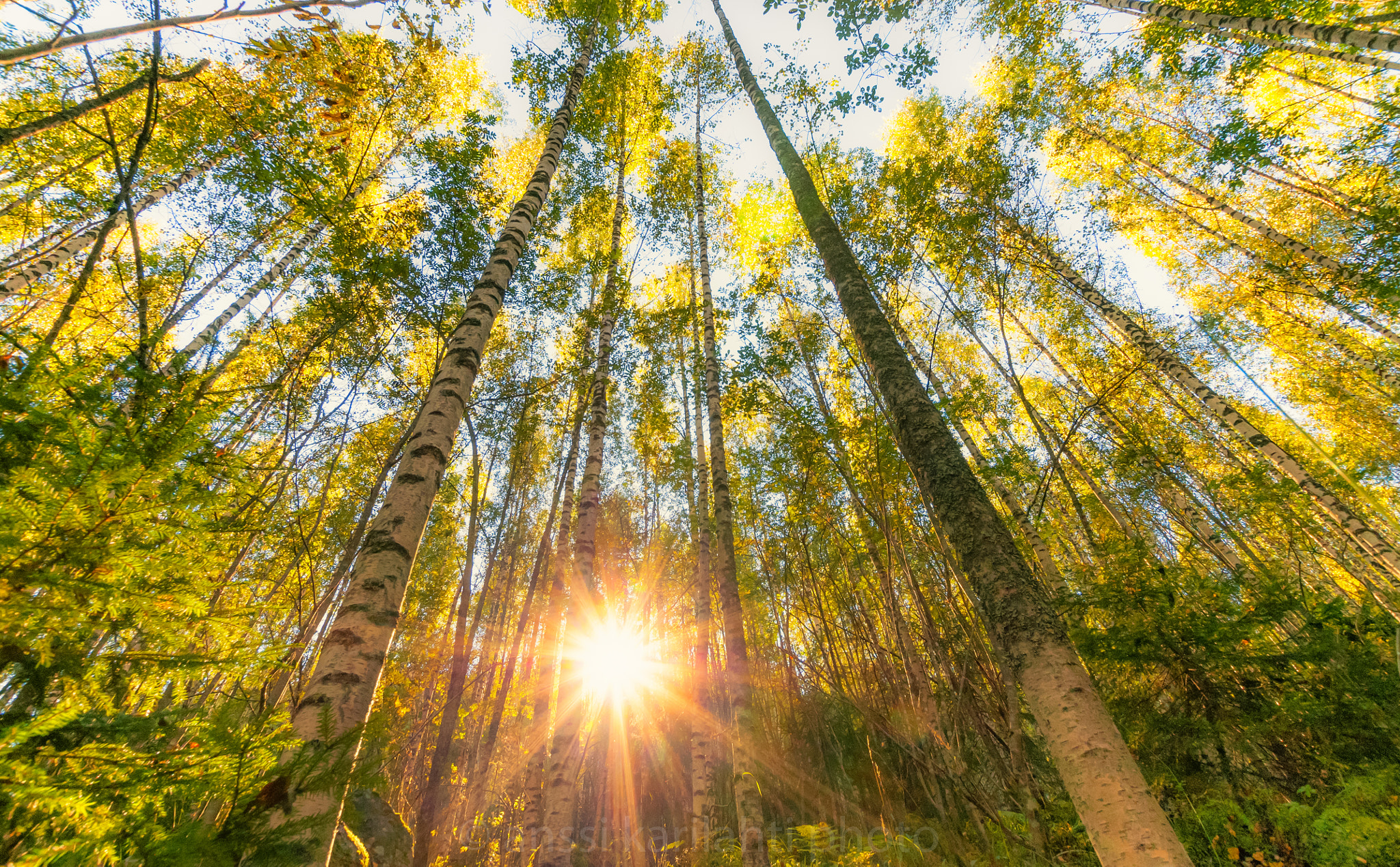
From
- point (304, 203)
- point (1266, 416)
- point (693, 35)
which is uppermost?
Result: point (693, 35)

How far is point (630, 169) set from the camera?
10930 millimetres

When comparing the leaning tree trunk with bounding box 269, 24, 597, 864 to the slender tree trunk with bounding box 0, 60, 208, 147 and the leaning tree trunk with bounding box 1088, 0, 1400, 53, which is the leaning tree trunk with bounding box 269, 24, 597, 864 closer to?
the slender tree trunk with bounding box 0, 60, 208, 147

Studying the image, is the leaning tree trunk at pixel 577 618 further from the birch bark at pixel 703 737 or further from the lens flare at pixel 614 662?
the birch bark at pixel 703 737

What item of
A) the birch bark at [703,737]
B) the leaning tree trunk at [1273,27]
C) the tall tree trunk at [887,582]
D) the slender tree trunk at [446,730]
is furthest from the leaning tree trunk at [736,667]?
the leaning tree trunk at [1273,27]

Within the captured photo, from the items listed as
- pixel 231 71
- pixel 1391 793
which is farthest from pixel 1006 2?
pixel 231 71

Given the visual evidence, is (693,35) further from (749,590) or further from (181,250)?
(749,590)

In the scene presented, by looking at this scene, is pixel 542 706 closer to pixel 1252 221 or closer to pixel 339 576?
pixel 339 576

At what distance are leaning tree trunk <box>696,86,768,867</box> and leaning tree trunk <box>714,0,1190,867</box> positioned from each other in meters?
3.70

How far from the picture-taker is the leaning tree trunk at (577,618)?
471 cm

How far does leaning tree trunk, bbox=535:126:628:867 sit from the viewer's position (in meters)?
4.71

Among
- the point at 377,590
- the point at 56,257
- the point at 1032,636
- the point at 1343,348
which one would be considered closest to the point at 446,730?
the point at 377,590

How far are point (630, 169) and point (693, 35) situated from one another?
4.95 meters

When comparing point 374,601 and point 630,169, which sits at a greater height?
point 630,169

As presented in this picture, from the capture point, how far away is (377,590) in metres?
2.33
